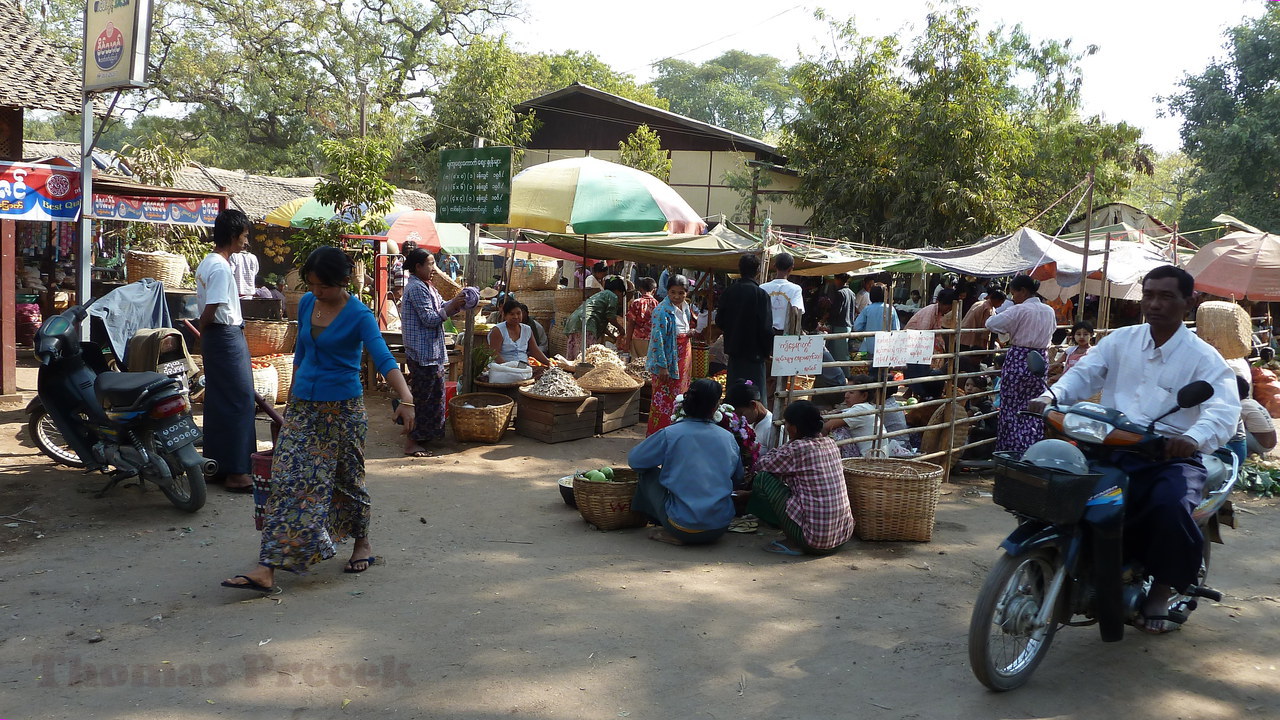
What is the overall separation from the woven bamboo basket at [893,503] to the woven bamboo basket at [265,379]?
243 inches

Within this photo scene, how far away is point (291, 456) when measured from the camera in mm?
4359

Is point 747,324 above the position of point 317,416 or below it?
above

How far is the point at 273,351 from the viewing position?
421 inches

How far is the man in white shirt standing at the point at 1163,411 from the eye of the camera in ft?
12.1

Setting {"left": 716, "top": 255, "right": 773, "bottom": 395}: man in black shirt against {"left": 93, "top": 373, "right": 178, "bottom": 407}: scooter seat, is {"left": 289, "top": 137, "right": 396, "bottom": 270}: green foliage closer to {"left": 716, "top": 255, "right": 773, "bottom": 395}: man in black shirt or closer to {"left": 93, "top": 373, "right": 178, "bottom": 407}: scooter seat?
{"left": 93, "top": 373, "right": 178, "bottom": 407}: scooter seat

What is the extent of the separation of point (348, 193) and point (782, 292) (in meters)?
5.27

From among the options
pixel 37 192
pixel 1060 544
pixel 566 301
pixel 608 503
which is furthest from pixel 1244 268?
pixel 37 192

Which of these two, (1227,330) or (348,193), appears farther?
(348,193)

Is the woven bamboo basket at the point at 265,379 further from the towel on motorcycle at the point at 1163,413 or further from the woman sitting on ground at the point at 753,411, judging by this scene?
the towel on motorcycle at the point at 1163,413

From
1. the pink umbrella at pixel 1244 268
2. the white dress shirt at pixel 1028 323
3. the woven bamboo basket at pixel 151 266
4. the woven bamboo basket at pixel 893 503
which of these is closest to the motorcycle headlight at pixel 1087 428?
the woven bamboo basket at pixel 893 503

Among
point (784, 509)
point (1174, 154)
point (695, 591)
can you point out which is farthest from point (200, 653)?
point (1174, 154)

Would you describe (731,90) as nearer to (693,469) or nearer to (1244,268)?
(1244,268)

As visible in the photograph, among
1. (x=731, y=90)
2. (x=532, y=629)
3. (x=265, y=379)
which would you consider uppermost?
(x=731, y=90)

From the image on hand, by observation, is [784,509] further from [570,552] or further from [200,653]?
[200,653]
